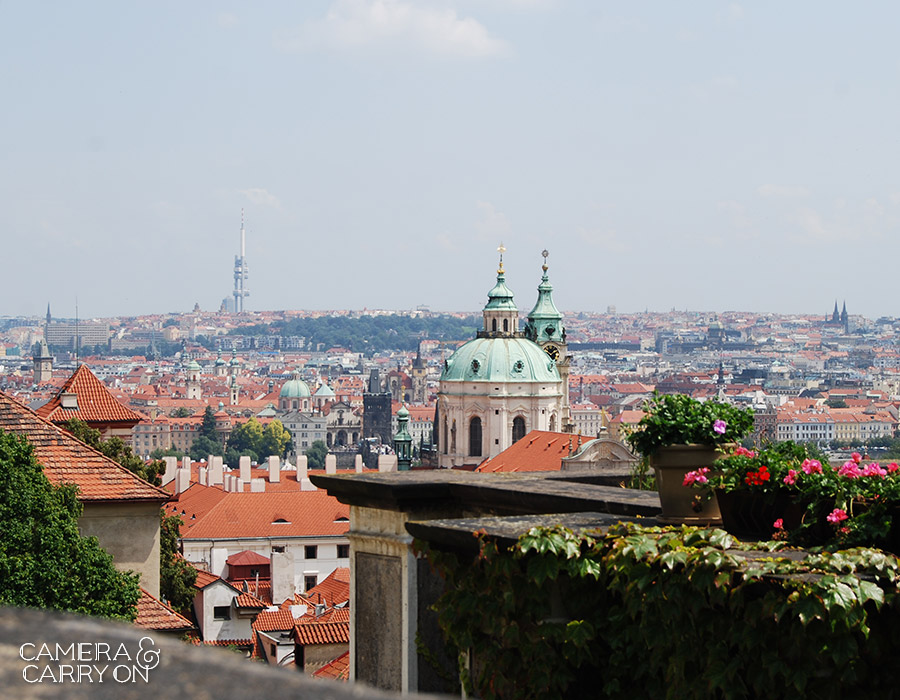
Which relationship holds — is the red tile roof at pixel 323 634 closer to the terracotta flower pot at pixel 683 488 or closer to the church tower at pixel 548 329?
the terracotta flower pot at pixel 683 488

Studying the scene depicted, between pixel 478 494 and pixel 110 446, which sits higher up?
pixel 478 494

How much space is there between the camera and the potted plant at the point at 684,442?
3488 millimetres

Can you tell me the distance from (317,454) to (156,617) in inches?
4399

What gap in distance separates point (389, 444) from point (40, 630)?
412 ft

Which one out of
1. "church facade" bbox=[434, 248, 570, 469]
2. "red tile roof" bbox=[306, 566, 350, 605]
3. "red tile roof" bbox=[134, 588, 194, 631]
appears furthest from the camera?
"church facade" bbox=[434, 248, 570, 469]

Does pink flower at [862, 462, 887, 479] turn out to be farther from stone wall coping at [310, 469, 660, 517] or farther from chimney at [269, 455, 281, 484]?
chimney at [269, 455, 281, 484]

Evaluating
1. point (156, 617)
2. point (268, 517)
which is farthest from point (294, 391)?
point (156, 617)

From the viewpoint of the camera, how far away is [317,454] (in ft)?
399

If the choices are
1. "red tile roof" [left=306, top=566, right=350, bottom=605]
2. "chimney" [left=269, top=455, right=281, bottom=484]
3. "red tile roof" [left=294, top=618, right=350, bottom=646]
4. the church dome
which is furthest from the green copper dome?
the church dome

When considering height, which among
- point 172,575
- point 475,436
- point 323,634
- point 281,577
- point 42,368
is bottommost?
point 42,368

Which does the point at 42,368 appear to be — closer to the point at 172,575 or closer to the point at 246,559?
the point at 246,559

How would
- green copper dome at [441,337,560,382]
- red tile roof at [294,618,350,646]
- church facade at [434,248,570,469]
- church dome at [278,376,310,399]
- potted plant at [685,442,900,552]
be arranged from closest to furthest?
potted plant at [685,442,900,552]
red tile roof at [294,618,350,646]
church facade at [434,248,570,469]
green copper dome at [441,337,560,382]
church dome at [278,376,310,399]

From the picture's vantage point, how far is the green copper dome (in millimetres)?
55594

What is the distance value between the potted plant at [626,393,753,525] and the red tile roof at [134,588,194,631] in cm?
718
